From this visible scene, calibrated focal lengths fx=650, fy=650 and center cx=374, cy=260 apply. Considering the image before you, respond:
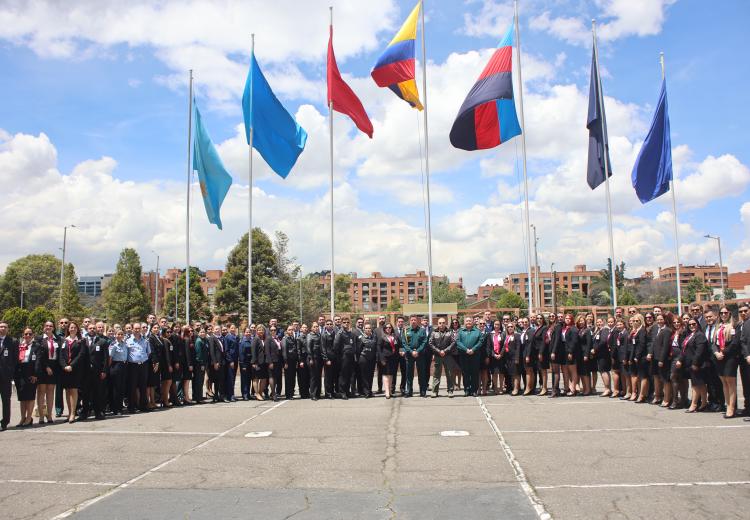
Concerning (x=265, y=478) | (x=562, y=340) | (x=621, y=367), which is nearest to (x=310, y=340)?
(x=562, y=340)

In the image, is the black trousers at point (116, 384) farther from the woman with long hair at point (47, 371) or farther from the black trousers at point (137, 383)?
the woman with long hair at point (47, 371)

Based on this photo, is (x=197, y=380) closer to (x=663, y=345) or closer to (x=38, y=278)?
(x=663, y=345)

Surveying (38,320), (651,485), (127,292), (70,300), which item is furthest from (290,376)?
(70,300)

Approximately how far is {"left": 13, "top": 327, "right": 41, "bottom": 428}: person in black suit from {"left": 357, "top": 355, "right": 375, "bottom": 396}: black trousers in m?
7.33

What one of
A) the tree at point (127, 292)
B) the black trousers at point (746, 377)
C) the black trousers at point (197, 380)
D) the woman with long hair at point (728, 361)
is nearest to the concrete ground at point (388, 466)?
the woman with long hair at point (728, 361)

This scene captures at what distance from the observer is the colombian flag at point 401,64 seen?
1945 cm

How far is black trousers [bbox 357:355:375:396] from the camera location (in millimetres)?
16547

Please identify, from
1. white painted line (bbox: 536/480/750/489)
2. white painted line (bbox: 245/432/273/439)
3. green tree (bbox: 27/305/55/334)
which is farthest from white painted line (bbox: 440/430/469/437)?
green tree (bbox: 27/305/55/334)

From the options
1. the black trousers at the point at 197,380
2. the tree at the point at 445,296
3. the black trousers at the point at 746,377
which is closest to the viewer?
the black trousers at the point at 746,377

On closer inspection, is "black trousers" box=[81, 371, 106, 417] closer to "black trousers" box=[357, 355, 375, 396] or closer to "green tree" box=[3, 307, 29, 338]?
"black trousers" box=[357, 355, 375, 396]

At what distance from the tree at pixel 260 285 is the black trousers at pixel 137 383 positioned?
118 ft

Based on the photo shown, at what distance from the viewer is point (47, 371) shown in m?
12.9

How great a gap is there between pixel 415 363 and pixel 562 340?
12.2 ft

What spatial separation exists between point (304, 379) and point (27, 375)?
6538mm
